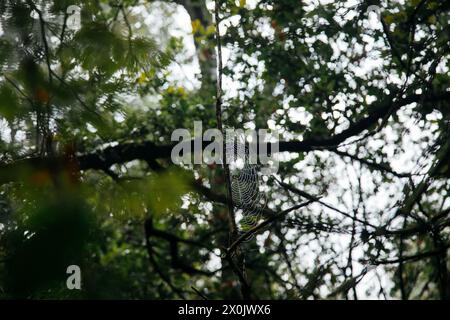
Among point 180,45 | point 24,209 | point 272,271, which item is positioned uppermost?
point 180,45

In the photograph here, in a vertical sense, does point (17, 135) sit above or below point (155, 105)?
below

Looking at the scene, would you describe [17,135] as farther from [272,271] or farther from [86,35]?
[272,271]

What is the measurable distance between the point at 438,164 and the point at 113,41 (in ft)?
7.03

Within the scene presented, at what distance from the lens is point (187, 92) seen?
6.10 meters

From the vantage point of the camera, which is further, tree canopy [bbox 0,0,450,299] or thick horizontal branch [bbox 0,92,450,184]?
thick horizontal branch [bbox 0,92,450,184]

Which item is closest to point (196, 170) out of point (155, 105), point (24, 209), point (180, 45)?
point (155, 105)

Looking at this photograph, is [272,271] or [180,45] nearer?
[180,45]

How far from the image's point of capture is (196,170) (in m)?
5.41

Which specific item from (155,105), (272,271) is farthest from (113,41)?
(272,271)

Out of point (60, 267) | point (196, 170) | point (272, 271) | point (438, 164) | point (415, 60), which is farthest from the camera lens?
point (272, 271)

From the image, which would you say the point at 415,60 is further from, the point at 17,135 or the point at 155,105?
the point at 17,135

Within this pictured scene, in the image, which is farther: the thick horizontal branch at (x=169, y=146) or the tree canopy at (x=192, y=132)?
the thick horizontal branch at (x=169, y=146)

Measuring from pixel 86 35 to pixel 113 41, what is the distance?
0.50 feet
